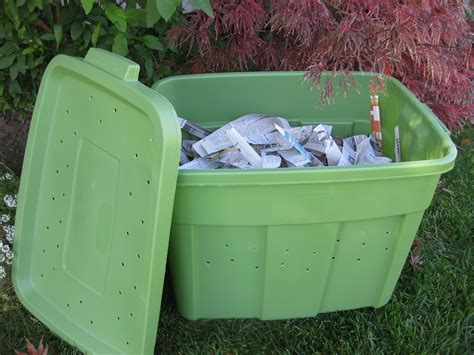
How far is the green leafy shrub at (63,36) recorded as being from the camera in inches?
67.2

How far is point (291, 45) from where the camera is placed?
72.2 inches

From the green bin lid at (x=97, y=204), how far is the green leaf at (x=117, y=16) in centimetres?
31

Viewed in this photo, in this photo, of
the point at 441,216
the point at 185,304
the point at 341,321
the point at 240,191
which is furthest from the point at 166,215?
the point at 441,216

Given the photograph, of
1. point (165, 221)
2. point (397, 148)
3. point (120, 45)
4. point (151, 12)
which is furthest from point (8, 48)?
point (397, 148)

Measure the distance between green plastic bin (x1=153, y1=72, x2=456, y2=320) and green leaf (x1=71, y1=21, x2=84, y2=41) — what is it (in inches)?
13.7

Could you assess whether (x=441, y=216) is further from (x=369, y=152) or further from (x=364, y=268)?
(x=364, y=268)

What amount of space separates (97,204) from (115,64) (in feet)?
1.06

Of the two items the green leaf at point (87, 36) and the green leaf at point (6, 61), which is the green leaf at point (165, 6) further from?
the green leaf at point (6, 61)

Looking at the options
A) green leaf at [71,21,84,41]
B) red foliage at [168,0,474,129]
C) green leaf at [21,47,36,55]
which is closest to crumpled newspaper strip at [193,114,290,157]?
red foliage at [168,0,474,129]

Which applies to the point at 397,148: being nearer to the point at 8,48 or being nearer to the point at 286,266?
the point at 286,266

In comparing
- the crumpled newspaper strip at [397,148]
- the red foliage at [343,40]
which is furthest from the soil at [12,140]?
the crumpled newspaper strip at [397,148]

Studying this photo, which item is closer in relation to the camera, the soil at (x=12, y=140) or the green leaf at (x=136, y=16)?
the green leaf at (x=136, y=16)

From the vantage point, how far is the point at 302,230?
131 centimetres

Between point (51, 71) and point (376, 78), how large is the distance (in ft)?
3.02
